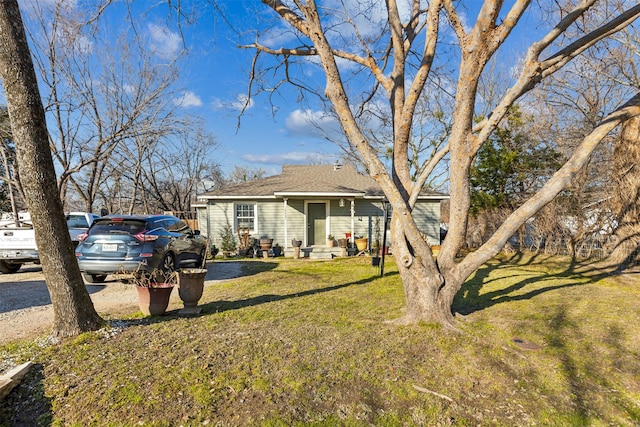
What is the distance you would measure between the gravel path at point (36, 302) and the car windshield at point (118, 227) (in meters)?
1.18

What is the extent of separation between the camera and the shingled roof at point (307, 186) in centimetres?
1270

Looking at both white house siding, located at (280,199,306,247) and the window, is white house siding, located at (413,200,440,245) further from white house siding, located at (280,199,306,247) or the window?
the window

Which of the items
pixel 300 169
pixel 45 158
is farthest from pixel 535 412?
pixel 300 169

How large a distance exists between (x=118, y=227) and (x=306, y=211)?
25.5 feet

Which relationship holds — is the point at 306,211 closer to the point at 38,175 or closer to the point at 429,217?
the point at 429,217

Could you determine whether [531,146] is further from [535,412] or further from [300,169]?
[535,412]

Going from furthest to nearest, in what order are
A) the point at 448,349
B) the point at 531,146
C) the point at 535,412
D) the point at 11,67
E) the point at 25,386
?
the point at 531,146 → the point at 448,349 → the point at 11,67 → the point at 25,386 → the point at 535,412

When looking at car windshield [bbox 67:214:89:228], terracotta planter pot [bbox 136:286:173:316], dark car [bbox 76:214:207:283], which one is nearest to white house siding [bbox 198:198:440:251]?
car windshield [bbox 67:214:89:228]

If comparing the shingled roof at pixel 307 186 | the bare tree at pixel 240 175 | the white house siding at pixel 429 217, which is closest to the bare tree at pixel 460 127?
the shingled roof at pixel 307 186

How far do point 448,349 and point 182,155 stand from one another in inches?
1034

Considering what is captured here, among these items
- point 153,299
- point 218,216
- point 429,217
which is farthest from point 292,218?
point 153,299

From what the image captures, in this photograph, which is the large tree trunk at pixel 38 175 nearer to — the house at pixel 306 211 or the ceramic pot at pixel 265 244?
the ceramic pot at pixel 265 244

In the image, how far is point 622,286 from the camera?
660 centimetres

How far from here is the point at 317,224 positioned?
543 inches
